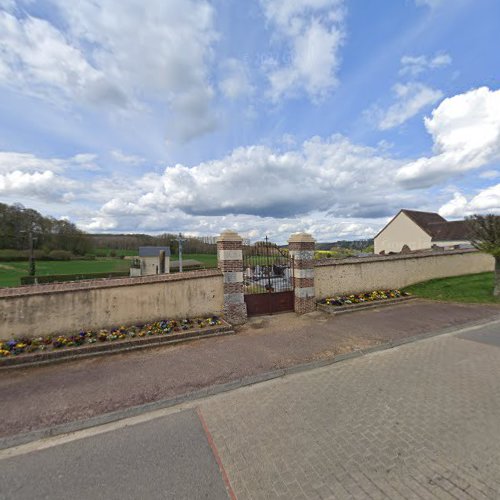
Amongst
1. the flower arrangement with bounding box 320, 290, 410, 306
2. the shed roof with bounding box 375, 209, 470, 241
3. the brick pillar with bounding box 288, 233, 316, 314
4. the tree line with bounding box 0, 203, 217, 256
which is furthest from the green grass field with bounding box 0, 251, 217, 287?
the shed roof with bounding box 375, 209, 470, 241

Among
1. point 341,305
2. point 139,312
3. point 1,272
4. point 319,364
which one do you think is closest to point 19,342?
point 139,312

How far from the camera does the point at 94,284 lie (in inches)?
284

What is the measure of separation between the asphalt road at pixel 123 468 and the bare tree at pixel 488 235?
1303cm

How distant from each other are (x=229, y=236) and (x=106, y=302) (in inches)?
158

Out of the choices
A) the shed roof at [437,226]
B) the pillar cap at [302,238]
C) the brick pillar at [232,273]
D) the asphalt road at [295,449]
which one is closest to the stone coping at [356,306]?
the pillar cap at [302,238]

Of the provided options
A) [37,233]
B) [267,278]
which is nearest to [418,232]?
[267,278]

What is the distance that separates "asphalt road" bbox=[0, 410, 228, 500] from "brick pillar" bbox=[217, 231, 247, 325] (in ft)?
15.5

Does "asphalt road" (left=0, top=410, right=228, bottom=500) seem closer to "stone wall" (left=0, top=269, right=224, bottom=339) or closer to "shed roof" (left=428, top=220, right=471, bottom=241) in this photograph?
"stone wall" (left=0, top=269, right=224, bottom=339)

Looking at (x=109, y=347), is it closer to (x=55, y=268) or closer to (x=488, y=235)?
(x=488, y=235)

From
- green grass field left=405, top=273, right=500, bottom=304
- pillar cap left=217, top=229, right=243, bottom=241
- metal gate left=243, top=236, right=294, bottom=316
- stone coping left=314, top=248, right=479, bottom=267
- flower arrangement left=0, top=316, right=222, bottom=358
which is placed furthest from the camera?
green grass field left=405, top=273, right=500, bottom=304

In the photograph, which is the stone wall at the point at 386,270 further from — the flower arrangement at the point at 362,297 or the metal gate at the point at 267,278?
the metal gate at the point at 267,278

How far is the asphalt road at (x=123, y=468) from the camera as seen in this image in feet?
8.87

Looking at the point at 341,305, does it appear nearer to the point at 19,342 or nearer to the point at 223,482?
the point at 223,482

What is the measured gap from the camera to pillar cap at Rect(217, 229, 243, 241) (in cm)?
833
